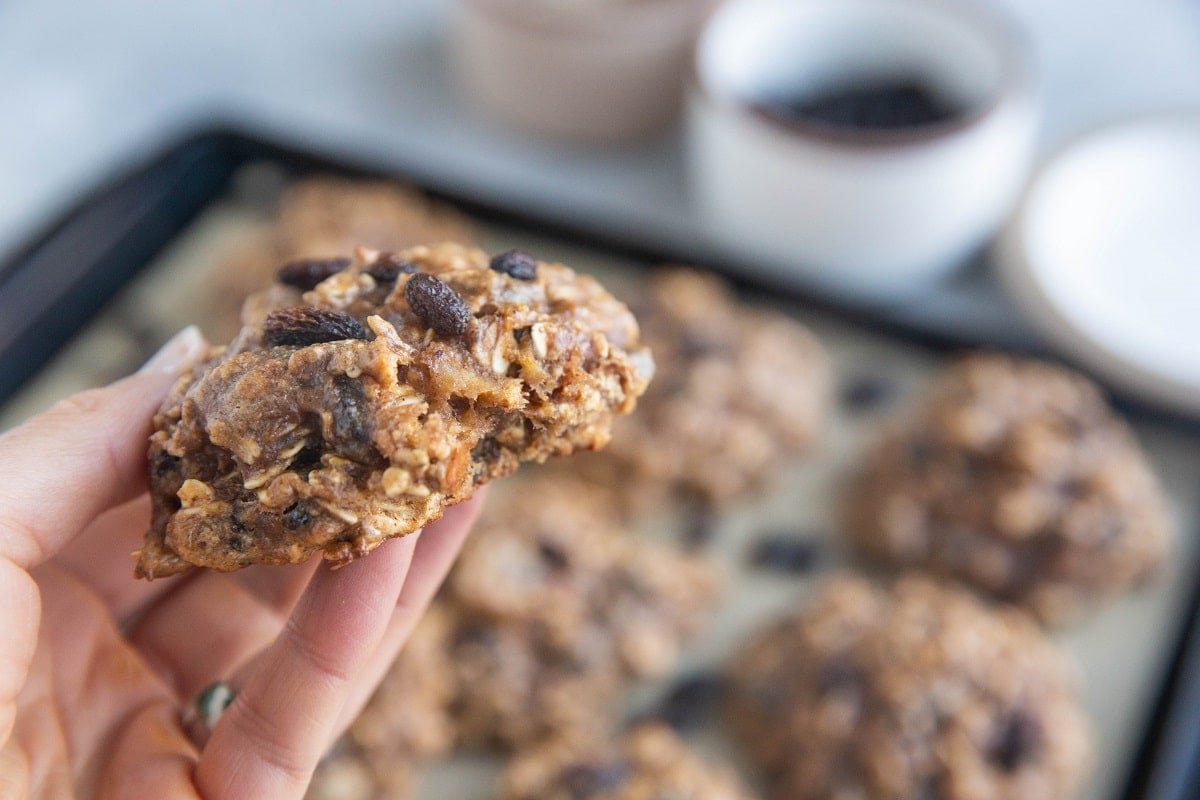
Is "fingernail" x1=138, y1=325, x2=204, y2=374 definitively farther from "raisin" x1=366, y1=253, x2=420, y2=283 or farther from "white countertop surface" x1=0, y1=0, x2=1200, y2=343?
"white countertop surface" x1=0, y1=0, x2=1200, y2=343

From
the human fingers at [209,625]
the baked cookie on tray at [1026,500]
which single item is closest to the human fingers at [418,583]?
the human fingers at [209,625]

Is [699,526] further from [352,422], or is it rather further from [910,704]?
[352,422]

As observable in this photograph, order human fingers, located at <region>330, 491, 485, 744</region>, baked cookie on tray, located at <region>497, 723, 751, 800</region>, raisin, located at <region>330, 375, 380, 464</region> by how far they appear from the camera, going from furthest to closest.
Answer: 1. baked cookie on tray, located at <region>497, 723, 751, 800</region>
2. human fingers, located at <region>330, 491, 485, 744</region>
3. raisin, located at <region>330, 375, 380, 464</region>

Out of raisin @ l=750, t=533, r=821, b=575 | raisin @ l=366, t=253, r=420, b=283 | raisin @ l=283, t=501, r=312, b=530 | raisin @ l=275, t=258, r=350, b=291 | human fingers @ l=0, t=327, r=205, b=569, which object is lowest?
raisin @ l=750, t=533, r=821, b=575

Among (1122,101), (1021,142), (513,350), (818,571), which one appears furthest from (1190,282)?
(513,350)

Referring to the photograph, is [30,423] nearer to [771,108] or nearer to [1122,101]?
[771,108]

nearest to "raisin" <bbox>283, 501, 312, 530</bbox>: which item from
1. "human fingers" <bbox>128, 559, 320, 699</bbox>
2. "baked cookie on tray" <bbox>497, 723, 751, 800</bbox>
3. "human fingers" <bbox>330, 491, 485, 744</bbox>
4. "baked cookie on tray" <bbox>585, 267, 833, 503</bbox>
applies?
"human fingers" <bbox>330, 491, 485, 744</bbox>
